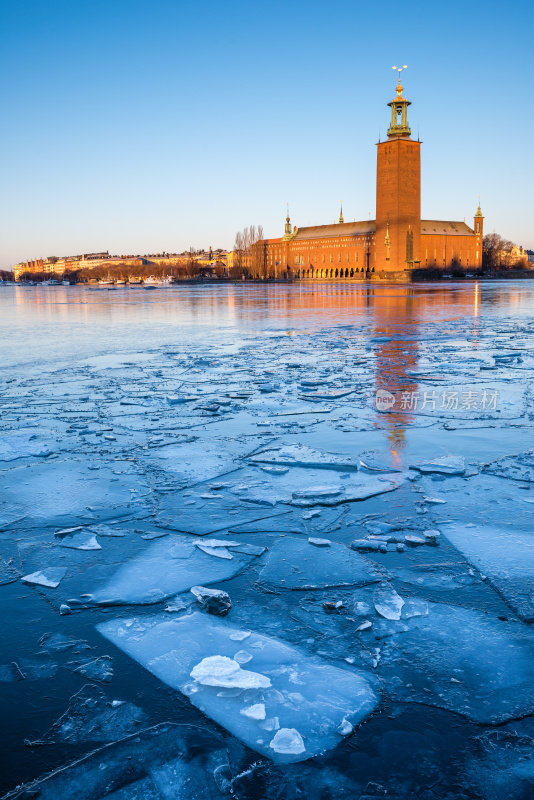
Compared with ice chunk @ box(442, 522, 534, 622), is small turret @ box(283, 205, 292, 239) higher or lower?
higher

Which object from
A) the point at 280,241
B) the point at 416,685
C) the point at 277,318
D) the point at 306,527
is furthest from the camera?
the point at 280,241

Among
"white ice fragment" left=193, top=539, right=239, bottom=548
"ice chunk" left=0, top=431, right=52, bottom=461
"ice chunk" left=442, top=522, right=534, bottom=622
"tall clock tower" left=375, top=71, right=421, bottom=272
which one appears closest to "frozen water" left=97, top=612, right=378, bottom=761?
"white ice fragment" left=193, top=539, right=239, bottom=548

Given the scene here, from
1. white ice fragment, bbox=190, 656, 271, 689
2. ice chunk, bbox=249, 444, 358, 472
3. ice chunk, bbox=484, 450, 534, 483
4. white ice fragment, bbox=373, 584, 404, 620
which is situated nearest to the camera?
white ice fragment, bbox=190, 656, 271, 689

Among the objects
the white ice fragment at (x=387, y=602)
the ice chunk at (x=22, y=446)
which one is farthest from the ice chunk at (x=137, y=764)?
the ice chunk at (x=22, y=446)

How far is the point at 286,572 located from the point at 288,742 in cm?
77

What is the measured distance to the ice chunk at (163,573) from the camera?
6.49 ft

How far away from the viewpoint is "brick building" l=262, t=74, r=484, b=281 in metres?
74.8

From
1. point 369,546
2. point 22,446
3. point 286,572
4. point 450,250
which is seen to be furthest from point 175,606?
point 450,250

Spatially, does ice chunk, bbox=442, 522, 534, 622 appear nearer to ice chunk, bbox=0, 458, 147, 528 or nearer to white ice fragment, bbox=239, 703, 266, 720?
white ice fragment, bbox=239, 703, 266, 720

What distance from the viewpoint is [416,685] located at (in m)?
1.51

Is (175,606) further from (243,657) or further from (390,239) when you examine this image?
(390,239)

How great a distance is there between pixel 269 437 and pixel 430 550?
5.68 feet

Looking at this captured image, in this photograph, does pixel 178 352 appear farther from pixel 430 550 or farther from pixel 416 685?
pixel 416 685

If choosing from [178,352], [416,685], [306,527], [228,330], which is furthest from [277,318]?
[416,685]
